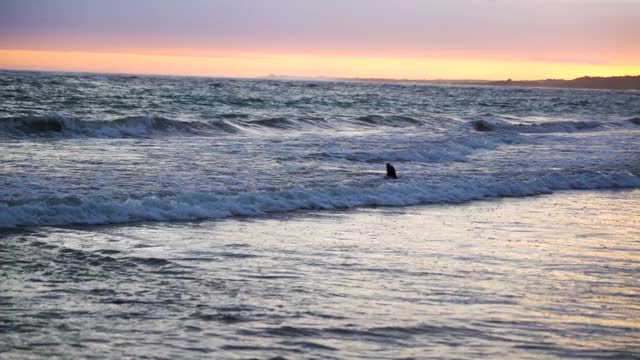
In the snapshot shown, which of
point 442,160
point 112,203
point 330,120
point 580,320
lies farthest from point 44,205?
point 330,120

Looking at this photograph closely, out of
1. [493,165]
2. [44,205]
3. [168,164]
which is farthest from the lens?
[493,165]

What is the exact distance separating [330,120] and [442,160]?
42.2 ft

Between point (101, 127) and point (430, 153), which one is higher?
point (101, 127)

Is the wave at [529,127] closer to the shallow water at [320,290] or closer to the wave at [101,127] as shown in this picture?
the wave at [101,127]

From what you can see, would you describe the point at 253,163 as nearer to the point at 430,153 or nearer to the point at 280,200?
the point at 280,200

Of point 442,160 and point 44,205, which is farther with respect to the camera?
point 442,160

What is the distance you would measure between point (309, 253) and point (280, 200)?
12.2 ft

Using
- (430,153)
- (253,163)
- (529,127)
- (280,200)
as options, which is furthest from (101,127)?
(529,127)

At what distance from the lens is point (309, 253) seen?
8.32m

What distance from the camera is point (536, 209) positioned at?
12.6 meters

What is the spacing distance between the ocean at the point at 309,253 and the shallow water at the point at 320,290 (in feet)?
0.08

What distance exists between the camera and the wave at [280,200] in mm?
9984

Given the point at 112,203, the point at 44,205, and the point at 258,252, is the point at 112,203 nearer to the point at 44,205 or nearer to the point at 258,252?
the point at 44,205

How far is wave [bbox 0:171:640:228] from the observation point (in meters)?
9.98
